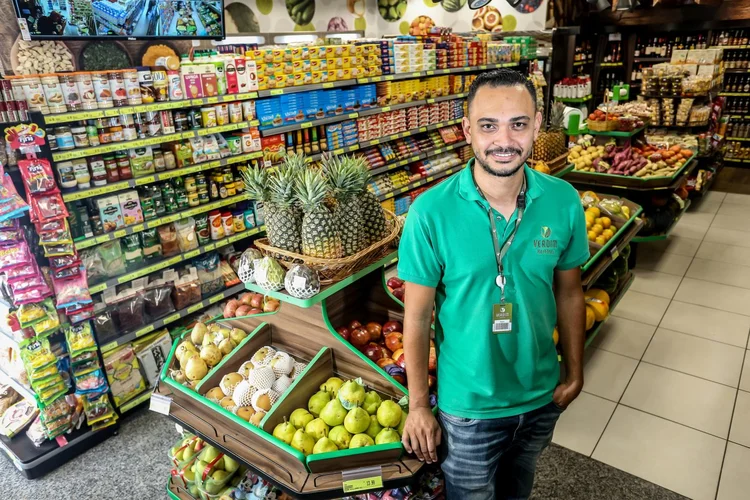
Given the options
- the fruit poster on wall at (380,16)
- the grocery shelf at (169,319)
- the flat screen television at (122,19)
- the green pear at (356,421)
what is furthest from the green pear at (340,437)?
the fruit poster on wall at (380,16)

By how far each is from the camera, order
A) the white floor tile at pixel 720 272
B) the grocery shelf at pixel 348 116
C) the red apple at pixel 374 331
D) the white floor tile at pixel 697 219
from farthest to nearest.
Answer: the white floor tile at pixel 697 219
the white floor tile at pixel 720 272
the grocery shelf at pixel 348 116
the red apple at pixel 374 331

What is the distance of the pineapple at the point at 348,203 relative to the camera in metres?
2.13

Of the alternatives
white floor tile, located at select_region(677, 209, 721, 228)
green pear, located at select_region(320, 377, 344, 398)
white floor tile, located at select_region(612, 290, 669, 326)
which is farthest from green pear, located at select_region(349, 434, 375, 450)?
white floor tile, located at select_region(677, 209, 721, 228)

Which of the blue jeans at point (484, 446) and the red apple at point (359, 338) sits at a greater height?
the red apple at point (359, 338)

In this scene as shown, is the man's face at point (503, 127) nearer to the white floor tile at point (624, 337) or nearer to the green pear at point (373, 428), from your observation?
the green pear at point (373, 428)

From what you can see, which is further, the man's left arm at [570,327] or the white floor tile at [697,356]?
the white floor tile at [697,356]

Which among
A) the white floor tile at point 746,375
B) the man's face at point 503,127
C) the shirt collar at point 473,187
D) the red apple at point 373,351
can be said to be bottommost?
the white floor tile at point 746,375

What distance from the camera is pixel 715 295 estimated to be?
485 cm

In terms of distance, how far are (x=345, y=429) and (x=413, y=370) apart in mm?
362

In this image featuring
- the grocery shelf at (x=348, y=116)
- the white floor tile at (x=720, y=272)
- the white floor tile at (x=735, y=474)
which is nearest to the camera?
the white floor tile at (x=735, y=474)

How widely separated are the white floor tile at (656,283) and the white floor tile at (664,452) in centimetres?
201

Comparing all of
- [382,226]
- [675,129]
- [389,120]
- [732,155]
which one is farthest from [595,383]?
[732,155]

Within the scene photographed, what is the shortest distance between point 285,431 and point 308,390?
220mm

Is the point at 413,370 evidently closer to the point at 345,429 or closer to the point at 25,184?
the point at 345,429
